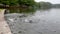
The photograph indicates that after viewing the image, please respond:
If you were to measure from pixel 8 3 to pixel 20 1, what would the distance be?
13181 mm

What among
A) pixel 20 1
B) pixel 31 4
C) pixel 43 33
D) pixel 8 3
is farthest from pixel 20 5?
pixel 43 33

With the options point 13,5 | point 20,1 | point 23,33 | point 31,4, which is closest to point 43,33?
point 23,33

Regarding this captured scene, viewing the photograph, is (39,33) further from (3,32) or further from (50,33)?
(3,32)

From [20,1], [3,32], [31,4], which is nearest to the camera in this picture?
[3,32]

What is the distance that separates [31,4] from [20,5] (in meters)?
7.70

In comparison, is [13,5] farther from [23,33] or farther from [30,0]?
[23,33]

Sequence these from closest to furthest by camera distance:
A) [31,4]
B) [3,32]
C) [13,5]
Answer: [3,32] < [13,5] < [31,4]

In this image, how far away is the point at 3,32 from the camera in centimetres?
1173

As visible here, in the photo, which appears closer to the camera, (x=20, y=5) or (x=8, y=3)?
(x=8, y=3)

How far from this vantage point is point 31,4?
284ft

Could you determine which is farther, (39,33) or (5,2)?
(5,2)

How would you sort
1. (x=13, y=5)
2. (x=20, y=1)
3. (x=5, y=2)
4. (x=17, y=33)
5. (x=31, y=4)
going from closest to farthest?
(x=17, y=33)
(x=5, y=2)
(x=13, y=5)
(x=20, y=1)
(x=31, y=4)

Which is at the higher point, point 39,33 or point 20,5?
point 39,33

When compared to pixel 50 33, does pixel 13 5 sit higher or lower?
lower
